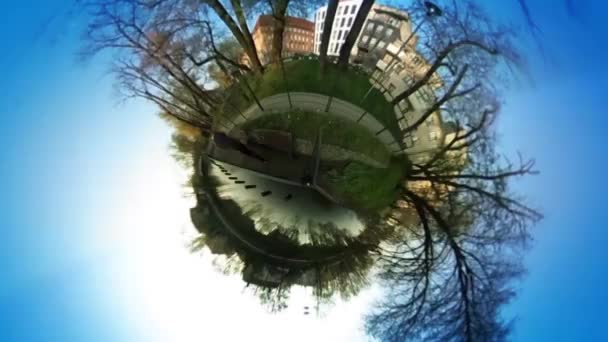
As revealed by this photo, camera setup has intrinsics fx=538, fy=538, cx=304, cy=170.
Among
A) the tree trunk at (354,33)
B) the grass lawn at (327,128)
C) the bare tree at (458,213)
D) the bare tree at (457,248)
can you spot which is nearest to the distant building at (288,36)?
the tree trunk at (354,33)

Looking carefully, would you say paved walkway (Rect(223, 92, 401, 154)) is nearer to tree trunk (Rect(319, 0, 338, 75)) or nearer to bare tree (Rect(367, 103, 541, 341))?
tree trunk (Rect(319, 0, 338, 75))

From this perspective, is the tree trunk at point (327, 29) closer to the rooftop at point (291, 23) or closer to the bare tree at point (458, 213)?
the rooftop at point (291, 23)

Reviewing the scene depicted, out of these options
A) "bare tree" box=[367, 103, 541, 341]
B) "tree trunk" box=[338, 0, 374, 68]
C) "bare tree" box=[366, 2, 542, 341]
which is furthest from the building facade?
"bare tree" box=[367, 103, 541, 341]

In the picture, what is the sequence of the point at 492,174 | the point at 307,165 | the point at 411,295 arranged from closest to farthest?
the point at 307,165, the point at 492,174, the point at 411,295

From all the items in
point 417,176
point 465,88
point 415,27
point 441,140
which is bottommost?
point 417,176

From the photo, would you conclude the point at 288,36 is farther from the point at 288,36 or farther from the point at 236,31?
the point at 236,31

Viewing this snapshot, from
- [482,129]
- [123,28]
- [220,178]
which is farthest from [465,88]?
[123,28]

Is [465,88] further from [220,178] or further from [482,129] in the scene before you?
[220,178]

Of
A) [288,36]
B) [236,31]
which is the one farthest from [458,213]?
[236,31]
